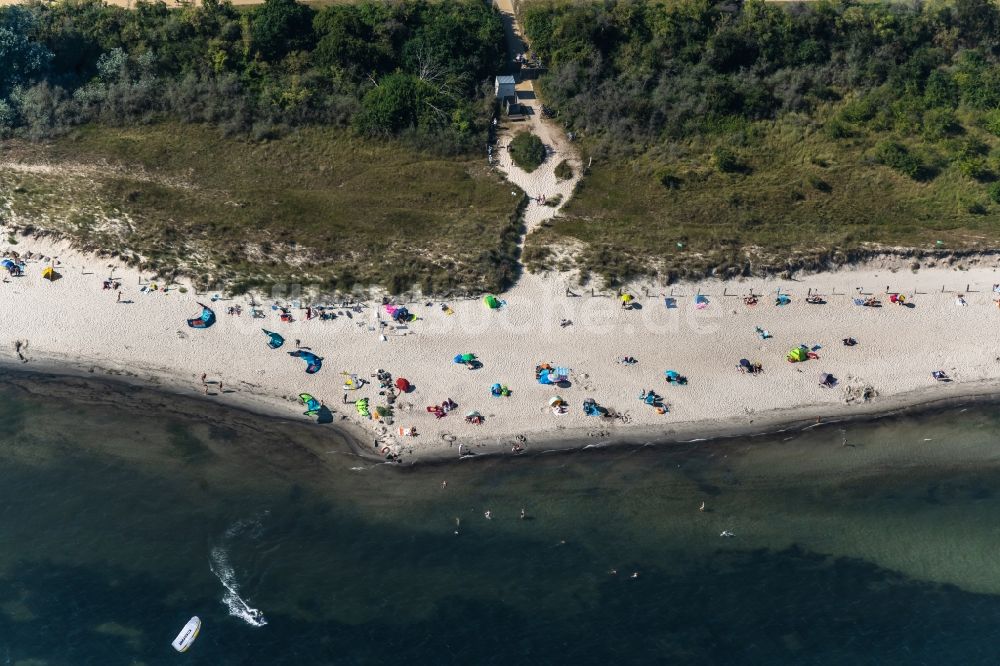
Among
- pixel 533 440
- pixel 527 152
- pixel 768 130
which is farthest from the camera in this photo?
pixel 768 130

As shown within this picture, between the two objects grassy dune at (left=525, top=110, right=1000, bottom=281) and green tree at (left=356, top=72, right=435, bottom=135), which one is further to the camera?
green tree at (left=356, top=72, right=435, bottom=135)

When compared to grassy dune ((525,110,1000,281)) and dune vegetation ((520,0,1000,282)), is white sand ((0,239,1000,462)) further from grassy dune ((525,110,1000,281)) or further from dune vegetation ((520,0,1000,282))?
dune vegetation ((520,0,1000,282))

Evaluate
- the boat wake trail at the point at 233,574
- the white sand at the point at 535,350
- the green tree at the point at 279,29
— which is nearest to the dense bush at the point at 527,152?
the white sand at the point at 535,350

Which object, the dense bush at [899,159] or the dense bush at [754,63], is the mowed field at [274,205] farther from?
the dense bush at [899,159]

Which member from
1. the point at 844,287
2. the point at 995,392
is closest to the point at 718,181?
the point at 844,287

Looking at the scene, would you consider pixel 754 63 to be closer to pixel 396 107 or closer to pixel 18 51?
pixel 396 107

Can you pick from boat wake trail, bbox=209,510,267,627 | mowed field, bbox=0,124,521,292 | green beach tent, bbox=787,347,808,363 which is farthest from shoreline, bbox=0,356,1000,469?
mowed field, bbox=0,124,521,292

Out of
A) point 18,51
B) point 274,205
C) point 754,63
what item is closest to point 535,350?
point 274,205

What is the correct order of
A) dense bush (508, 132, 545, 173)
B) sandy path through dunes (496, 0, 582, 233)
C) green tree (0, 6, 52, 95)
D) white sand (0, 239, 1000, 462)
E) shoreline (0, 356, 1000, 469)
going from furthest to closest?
green tree (0, 6, 52, 95)
dense bush (508, 132, 545, 173)
sandy path through dunes (496, 0, 582, 233)
white sand (0, 239, 1000, 462)
shoreline (0, 356, 1000, 469)
